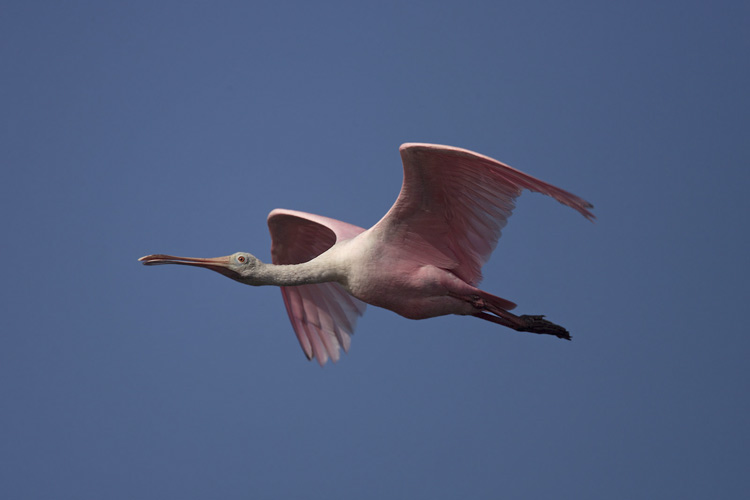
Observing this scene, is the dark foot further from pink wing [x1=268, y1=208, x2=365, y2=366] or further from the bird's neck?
A: pink wing [x1=268, y1=208, x2=365, y2=366]

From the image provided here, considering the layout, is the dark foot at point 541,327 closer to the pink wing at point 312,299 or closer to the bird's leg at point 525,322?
the bird's leg at point 525,322

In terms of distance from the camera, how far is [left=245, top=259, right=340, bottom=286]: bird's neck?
7.23 metres

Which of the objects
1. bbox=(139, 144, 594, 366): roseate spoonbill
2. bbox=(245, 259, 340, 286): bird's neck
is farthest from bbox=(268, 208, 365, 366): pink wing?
bbox=(245, 259, 340, 286): bird's neck

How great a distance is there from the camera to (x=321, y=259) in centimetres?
727

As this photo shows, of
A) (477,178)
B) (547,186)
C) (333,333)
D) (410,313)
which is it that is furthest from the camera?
(333,333)

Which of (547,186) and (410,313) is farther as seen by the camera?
(410,313)

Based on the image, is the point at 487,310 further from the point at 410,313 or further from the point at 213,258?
the point at 213,258

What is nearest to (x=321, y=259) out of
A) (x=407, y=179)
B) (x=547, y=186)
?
(x=407, y=179)

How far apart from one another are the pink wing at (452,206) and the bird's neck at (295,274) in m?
0.45

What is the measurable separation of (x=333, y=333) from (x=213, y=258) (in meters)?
1.39

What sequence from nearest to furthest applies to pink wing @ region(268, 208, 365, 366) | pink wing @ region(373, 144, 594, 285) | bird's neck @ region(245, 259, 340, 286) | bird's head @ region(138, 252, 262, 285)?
1. pink wing @ region(373, 144, 594, 285)
2. bird's neck @ region(245, 259, 340, 286)
3. bird's head @ region(138, 252, 262, 285)
4. pink wing @ region(268, 208, 365, 366)

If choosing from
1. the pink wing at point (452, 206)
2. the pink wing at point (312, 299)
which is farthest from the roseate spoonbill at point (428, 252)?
the pink wing at point (312, 299)

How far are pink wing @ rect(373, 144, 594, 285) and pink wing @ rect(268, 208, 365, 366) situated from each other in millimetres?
1280

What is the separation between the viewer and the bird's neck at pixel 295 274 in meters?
7.23
